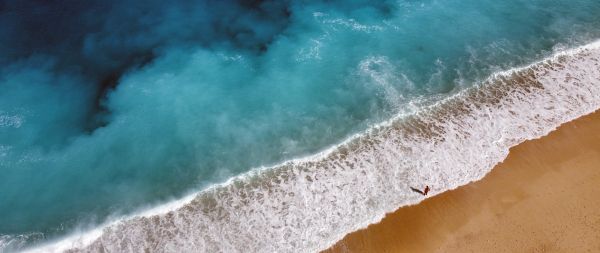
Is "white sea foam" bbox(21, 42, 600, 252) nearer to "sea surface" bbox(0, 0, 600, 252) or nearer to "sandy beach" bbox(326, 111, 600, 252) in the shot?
"sea surface" bbox(0, 0, 600, 252)

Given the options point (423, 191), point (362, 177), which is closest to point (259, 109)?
point (362, 177)

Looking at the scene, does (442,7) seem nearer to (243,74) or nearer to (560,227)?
(243,74)

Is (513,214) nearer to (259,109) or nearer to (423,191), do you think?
(423,191)

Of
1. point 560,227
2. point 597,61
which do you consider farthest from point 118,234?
point 597,61

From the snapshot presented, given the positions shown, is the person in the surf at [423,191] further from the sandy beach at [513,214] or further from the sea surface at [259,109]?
the sandy beach at [513,214]

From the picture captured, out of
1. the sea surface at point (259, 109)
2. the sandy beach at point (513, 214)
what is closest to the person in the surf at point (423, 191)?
the sea surface at point (259, 109)

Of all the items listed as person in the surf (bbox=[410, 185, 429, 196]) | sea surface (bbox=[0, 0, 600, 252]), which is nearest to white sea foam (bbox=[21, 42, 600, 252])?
sea surface (bbox=[0, 0, 600, 252])
